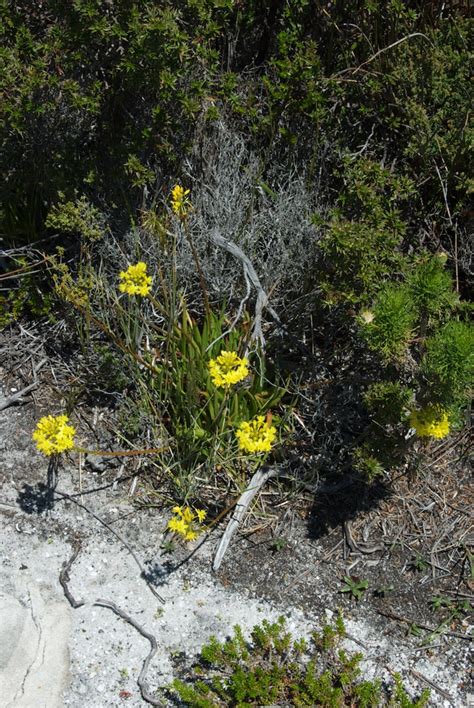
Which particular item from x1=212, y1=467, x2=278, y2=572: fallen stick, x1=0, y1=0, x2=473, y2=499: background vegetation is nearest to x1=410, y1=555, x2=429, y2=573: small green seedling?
x1=0, y1=0, x2=473, y2=499: background vegetation

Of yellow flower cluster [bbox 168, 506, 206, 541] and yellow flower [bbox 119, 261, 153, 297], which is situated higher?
yellow flower [bbox 119, 261, 153, 297]

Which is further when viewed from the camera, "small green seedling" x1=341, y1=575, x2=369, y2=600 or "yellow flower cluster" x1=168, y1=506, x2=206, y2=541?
"small green seedling" x1=341, y1=575, x2=369, y2=600

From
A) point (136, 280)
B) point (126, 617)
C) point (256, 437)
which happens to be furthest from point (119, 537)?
point (136, 280)

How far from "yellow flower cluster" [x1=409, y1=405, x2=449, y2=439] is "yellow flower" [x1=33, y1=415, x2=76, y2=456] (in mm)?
1344

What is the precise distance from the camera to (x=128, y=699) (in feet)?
8.87

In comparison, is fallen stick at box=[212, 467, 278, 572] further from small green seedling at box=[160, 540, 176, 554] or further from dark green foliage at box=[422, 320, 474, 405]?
dark green foliage at box=[422, 320, 474, 405]

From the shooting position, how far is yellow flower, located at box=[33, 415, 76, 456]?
2851 mm

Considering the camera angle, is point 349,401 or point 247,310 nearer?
point 349,401

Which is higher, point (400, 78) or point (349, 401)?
point (400, 78)

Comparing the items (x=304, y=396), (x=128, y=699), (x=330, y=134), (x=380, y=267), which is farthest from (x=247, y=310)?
(x=128, y=699)

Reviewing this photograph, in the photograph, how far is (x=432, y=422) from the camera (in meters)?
2.81

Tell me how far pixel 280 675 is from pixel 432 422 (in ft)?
3.53

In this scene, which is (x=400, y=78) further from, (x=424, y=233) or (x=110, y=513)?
(x=110, y=513)

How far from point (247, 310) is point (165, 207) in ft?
2.13
